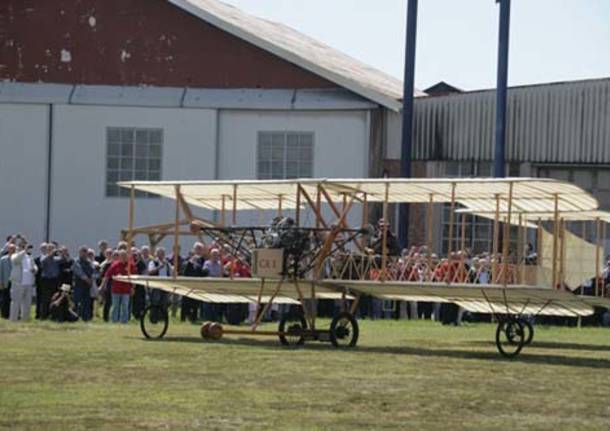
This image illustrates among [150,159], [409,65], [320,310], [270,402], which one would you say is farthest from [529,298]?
[150,159]

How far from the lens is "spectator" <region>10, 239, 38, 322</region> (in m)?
34.7

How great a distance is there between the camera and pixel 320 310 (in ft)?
128

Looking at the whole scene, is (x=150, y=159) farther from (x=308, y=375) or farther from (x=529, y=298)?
(x=308, y=375)

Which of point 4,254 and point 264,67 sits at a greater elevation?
point 264,67

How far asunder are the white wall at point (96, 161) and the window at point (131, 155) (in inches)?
7.9

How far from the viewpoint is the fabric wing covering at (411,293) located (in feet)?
83.8

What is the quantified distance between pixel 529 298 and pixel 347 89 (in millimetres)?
21967

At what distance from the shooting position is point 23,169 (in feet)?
154

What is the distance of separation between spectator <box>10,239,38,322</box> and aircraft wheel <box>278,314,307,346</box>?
8693 millimetres

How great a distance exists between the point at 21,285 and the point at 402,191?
9968mm

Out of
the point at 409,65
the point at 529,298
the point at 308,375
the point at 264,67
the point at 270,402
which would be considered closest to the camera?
the point at 270,402

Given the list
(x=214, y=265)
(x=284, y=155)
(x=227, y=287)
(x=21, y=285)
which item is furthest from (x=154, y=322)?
(x=284, y=155)

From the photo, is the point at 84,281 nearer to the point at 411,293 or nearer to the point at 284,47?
the point at 411,293

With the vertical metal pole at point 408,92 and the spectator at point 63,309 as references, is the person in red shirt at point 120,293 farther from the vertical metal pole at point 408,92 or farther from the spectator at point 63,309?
the vertical metal pole at point 408,92
